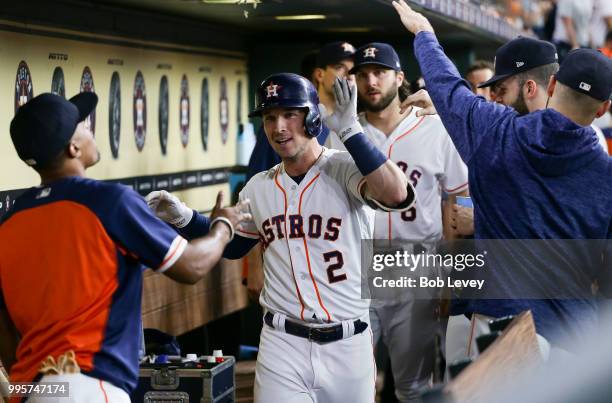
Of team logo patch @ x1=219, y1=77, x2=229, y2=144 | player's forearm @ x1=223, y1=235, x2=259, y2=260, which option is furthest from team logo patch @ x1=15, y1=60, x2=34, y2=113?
team logo patch @ x1=219, y1=77, x2=229, y2=144

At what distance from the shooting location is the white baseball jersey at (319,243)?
381 centimetres

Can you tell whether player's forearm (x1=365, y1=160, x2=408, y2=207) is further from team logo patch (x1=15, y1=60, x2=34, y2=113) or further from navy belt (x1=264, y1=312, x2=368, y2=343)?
team logo patch (x1=15, y1=60, x2=34, y2=113)

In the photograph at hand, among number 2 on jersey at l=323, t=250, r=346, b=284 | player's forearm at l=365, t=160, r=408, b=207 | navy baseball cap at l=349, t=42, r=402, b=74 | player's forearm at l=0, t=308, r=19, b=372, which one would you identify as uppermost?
navy baseball cap at l=349, t=42, r=402, b=74

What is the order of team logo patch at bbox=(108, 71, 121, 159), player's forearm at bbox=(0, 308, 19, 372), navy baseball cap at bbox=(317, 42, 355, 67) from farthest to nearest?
navy baseball cap at bbox=(317, 42, 355, 67)
team logo patch at bbox=(108, 71, 121, 159)
player's forearm at bbox=(0, 308, 19, 372)

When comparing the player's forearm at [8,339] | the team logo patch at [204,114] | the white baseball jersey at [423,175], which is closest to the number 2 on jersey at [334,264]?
the player's forearm at [8,339]

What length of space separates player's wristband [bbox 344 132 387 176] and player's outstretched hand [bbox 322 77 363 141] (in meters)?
0.03

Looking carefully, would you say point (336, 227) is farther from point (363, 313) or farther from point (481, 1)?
point (481, 1)

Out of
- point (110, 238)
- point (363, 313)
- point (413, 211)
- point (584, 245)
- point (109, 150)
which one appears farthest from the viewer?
point (109, 150)

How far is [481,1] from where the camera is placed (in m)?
8.49

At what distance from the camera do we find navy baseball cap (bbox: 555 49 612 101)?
3.57 m

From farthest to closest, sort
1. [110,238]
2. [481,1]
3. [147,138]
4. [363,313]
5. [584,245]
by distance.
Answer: [481,1], [147,138], [363,313], [584,245], [110,238]

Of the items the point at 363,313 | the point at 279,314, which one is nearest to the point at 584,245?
the point at 363,313

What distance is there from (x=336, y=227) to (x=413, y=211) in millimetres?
1355

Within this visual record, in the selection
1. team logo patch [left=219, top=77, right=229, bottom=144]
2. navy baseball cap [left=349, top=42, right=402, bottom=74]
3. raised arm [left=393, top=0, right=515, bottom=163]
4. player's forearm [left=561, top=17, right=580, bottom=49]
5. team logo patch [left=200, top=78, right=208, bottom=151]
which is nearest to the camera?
raised arm [left=393, top=0, right=515, bottom=163]
